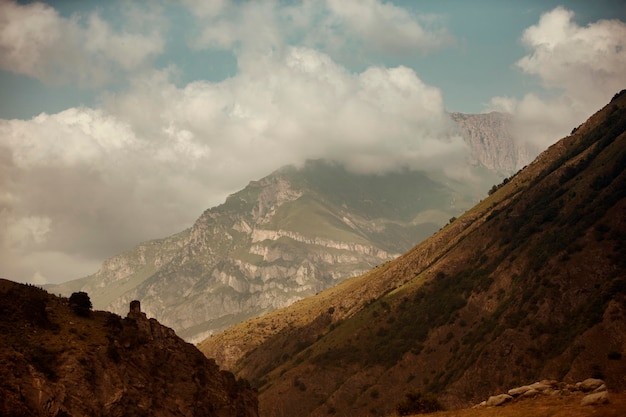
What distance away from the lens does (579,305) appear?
5689 inches

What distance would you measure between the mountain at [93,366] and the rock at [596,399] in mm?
45259

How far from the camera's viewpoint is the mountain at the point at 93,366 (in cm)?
5478

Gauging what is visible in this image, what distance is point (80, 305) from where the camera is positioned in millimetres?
74062

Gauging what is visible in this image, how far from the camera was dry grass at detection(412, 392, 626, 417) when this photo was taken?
3938 cm

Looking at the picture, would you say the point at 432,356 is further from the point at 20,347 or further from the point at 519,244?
the point at 20,347

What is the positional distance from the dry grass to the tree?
45769 millimetres

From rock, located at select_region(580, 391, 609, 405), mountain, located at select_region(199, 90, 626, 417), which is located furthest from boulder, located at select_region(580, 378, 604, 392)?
mountain, located at select_region(199, 90, 626, 417)

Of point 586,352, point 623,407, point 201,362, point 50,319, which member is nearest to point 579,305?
point 586,352

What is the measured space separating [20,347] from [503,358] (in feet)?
398

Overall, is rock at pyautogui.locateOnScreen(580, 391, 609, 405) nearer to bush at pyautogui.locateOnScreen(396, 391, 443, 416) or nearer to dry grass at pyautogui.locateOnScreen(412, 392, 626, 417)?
dry grass at pyautogui.locateOnScreen(412, 392, 626, 417)

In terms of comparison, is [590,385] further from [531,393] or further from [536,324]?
[536,324]

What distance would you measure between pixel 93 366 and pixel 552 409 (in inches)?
1821

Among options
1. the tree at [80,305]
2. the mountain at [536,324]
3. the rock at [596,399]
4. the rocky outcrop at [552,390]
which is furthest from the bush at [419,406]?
the mountain at [536,324]

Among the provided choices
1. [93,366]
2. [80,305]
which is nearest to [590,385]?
[93,366]
